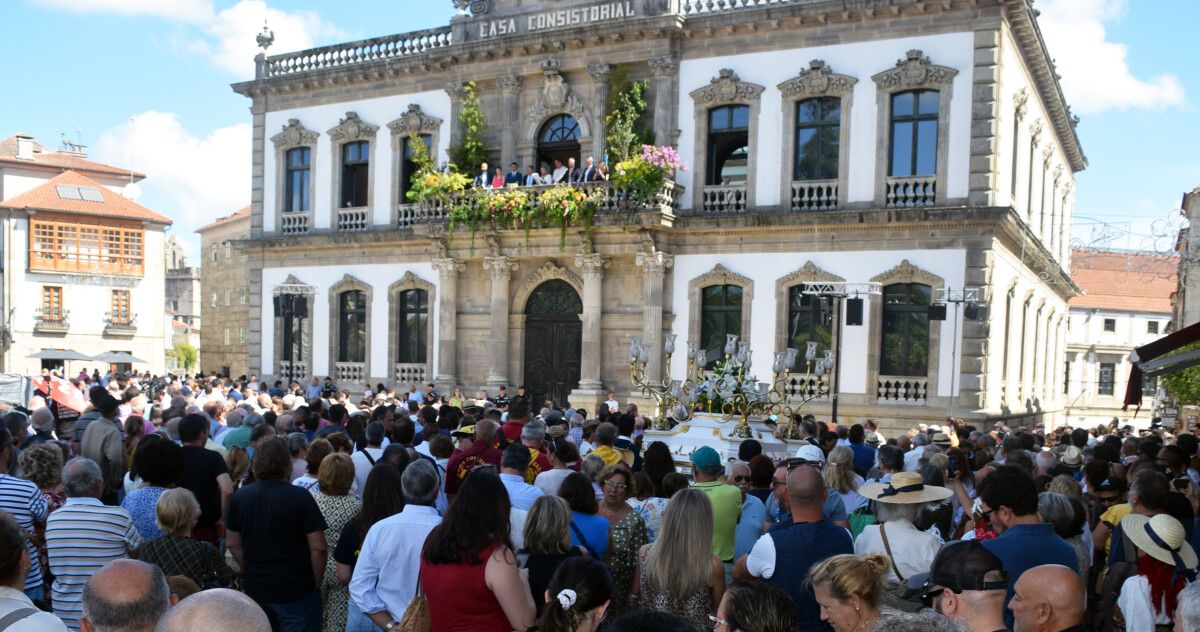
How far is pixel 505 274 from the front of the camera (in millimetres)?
25203

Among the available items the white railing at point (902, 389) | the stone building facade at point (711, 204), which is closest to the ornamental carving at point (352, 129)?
the stone building facade at point (711, 204)

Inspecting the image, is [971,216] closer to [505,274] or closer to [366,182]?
[505,274]

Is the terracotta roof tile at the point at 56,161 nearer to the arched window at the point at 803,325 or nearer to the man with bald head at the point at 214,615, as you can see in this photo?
the arched window at the point at 803,325

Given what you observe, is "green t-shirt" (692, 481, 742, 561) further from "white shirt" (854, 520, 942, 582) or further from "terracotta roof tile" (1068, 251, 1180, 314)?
"terracotta roof tile" (1068, 251, 1180, 314)

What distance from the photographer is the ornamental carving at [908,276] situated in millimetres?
21266

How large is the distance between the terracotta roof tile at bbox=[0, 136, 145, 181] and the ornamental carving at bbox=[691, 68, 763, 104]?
4204 cm

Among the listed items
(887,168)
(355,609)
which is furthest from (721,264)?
(355,609)

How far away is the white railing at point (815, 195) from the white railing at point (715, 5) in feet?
13.2

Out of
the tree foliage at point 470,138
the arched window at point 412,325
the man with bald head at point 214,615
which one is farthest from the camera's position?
the arched window at point 412,325

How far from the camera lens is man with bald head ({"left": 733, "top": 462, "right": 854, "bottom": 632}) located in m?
5.12

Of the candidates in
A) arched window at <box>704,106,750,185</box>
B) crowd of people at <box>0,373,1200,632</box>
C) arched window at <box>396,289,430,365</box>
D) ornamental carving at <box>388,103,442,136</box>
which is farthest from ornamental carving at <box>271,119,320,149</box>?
crowd of people at <box>0,373,1200,632</box>

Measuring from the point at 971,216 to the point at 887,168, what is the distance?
2.16 metres

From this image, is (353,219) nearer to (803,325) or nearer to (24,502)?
(803,325)

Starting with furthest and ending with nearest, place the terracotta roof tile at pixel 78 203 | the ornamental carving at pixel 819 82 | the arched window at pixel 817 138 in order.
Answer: the terracotta roof tile at pixel 78 203 < the arched window at pixel 817 138 < the ornamental carving at pixel 819 82
